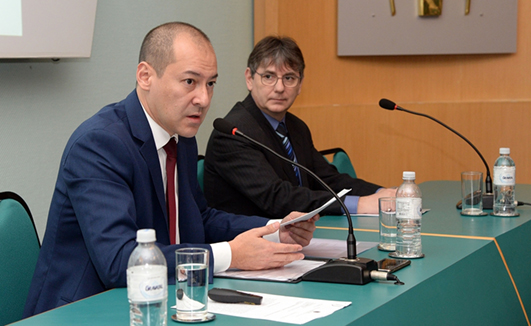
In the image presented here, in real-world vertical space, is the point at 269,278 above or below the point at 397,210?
below

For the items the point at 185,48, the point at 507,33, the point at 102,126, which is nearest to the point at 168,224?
the point at 102,126

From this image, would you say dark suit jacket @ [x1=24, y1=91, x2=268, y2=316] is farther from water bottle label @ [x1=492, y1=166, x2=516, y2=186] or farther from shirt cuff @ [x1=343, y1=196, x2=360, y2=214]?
water bottle label @ [x1=492, y1=166, x2=516, y2=186]

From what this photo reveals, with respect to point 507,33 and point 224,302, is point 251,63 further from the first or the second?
point 507,33

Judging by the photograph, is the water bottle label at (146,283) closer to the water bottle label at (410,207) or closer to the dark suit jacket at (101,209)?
the dark suit jacket at (101,209)

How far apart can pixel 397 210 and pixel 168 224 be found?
0.66 metres

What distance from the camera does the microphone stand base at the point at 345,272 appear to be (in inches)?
58.4

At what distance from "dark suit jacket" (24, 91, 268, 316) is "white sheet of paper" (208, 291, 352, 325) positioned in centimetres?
25

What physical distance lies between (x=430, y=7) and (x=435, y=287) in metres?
3.31

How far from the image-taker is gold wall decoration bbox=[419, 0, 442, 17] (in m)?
4.44

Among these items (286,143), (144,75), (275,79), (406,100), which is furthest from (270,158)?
(406,100)

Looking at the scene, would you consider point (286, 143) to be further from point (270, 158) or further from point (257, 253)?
point (257, 253)

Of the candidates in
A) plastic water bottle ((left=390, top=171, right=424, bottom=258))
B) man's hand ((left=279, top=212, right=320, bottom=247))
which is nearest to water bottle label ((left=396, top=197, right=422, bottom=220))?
plastic water bottle ((left=390, top=171, right=424, bottom=258))

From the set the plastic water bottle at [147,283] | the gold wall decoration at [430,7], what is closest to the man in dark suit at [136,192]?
the plastic water bottle at [147,283]

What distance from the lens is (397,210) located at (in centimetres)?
181
